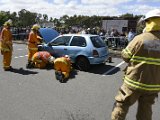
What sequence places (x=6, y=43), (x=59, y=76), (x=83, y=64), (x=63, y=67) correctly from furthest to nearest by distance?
(x=83, y=64) → (x=6, y=43) → (x=63, y=67) → (x=59, y=76)

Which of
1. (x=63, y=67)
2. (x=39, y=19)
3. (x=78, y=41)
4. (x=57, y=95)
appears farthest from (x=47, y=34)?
(x=39, y=19)

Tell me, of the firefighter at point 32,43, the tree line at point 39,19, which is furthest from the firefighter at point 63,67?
the tree line at point 39,19

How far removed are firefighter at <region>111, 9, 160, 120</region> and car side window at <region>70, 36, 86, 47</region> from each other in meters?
8.12

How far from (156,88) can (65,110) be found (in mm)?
2933

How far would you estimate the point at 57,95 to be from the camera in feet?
28.8

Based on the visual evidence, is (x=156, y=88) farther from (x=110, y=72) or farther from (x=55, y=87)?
(x=110, y=72)

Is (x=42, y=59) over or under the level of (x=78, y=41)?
under

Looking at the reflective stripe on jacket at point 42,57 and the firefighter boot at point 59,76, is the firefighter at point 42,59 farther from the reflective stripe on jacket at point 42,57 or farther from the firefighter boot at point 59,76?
the firefighter boot at point 59,76

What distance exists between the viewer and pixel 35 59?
13.4m

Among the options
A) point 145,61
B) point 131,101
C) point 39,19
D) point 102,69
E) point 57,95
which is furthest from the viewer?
point 39,19

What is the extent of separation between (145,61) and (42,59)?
350 inches

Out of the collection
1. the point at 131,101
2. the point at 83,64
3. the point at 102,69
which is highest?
the point at 131,101

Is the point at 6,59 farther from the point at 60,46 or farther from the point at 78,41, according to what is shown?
the point at 78,41

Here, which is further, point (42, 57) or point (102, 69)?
point (102, 69)
